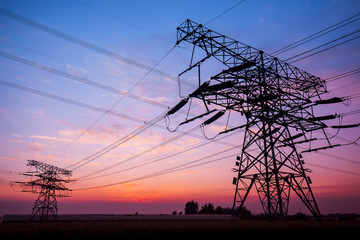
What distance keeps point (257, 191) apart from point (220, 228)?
443 inches

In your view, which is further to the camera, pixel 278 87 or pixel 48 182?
pixel 48 182

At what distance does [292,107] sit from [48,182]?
186 ft

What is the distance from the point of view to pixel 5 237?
35.8 feet

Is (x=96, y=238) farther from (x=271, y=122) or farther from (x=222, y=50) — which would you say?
(x=271, y=122)

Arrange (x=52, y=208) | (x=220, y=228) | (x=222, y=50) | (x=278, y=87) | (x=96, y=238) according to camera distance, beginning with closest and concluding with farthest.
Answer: (x=96, y=238) → (x=220, y=228) → (x=222, y=50) → (x=278, y=87) → (x=52, y=208)

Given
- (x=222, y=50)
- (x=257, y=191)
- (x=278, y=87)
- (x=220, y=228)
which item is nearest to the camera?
(x=220, y=228)

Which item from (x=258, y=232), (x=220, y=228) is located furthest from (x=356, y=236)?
(x=220, y=228)

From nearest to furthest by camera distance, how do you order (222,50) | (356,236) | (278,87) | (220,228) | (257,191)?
(220,228), (356,236), (222,50), (257,191), (278,87)

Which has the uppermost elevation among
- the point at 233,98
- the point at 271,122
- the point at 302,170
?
the point at 233,98

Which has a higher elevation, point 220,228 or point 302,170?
point 302,170

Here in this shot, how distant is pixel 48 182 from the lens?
60.0m

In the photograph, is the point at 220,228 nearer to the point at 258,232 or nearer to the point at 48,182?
the point at 258,232

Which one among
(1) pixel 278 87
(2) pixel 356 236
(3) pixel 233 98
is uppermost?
(1) pixel 278 87

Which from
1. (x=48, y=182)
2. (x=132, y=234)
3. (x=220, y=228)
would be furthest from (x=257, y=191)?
(x=48, y=182)
